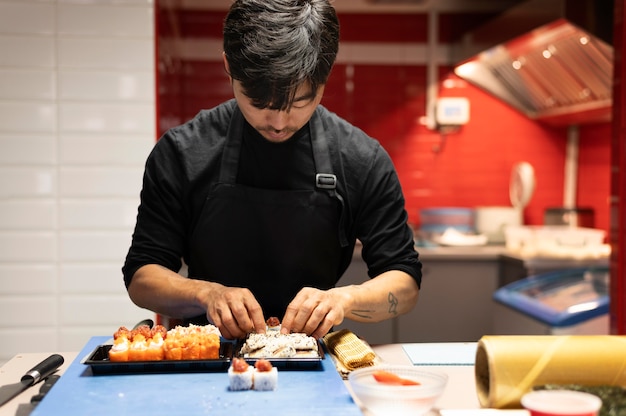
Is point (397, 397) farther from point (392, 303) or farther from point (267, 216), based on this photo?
point (267, 216)

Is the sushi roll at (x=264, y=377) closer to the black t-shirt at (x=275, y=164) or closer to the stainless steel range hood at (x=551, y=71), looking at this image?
the black t-shirt at (x=275, y=164)

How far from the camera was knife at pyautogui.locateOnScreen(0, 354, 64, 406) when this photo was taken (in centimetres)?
153

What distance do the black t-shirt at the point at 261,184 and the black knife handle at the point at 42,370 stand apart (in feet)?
1.32

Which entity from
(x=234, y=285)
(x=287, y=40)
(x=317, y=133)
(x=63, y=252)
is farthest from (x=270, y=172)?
(x=63, y=252)

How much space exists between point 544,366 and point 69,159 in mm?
2271

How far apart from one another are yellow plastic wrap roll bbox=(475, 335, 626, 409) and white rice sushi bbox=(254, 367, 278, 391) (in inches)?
15.9

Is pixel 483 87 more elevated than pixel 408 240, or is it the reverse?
pixel 483 87

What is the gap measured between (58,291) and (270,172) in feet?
4.59

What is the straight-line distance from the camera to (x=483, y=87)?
18.7ft

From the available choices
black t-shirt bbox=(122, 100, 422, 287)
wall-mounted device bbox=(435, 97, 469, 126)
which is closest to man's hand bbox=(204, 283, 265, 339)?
black t-shirt bbox=(122, 100, 422, 287)

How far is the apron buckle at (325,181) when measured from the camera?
84.0 inches

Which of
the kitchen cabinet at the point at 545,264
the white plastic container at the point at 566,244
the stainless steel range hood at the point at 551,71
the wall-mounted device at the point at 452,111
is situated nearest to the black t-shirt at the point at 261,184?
the stainless steel range hood at the point at 551,71

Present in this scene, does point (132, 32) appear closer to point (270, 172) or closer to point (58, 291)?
point (58, 291)

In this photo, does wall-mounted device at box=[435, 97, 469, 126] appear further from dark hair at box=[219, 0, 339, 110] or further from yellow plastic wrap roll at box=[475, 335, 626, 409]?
yellow plastic wrap roll at box=[475, 335, 626, 409]
